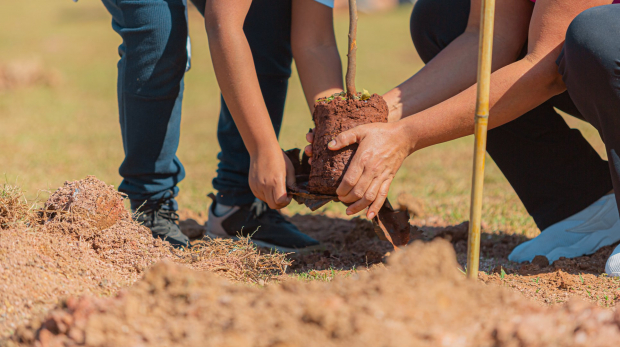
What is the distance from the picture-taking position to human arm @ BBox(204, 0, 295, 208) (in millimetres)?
1923

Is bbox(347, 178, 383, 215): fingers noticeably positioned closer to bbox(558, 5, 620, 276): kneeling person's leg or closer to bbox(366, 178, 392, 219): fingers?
bbox(366, 178, 392, 219): fingers

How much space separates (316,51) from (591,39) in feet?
3.49

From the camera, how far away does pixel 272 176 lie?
1921 millimetres

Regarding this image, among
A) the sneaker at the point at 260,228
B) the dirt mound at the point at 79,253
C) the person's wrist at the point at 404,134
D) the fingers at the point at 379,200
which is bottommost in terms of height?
the sneaker at the point at 260,228

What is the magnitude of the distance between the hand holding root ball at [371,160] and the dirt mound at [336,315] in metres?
0.60

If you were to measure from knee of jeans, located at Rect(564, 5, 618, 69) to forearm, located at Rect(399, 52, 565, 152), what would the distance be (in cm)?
11

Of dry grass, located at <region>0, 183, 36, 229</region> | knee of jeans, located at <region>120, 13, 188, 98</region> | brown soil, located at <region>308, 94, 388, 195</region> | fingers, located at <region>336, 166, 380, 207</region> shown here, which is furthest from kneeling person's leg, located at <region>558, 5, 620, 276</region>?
dry grass, located at <region>0, 183, 36, 229</region>

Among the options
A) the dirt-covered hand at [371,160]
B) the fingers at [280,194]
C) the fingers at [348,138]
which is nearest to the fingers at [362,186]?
the dirt-covered hand at [371,160]

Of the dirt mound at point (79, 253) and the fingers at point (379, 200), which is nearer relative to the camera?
the dirt mound at point (79, 253)

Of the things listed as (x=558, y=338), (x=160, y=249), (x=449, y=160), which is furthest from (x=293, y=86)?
(x=558, y=338)

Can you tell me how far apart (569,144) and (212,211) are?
1711 millimetres

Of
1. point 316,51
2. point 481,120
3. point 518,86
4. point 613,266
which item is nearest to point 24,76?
point 316,51

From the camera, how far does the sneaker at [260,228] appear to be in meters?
2.49

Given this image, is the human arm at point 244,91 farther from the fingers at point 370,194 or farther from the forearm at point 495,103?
the forearm at point 495,103
